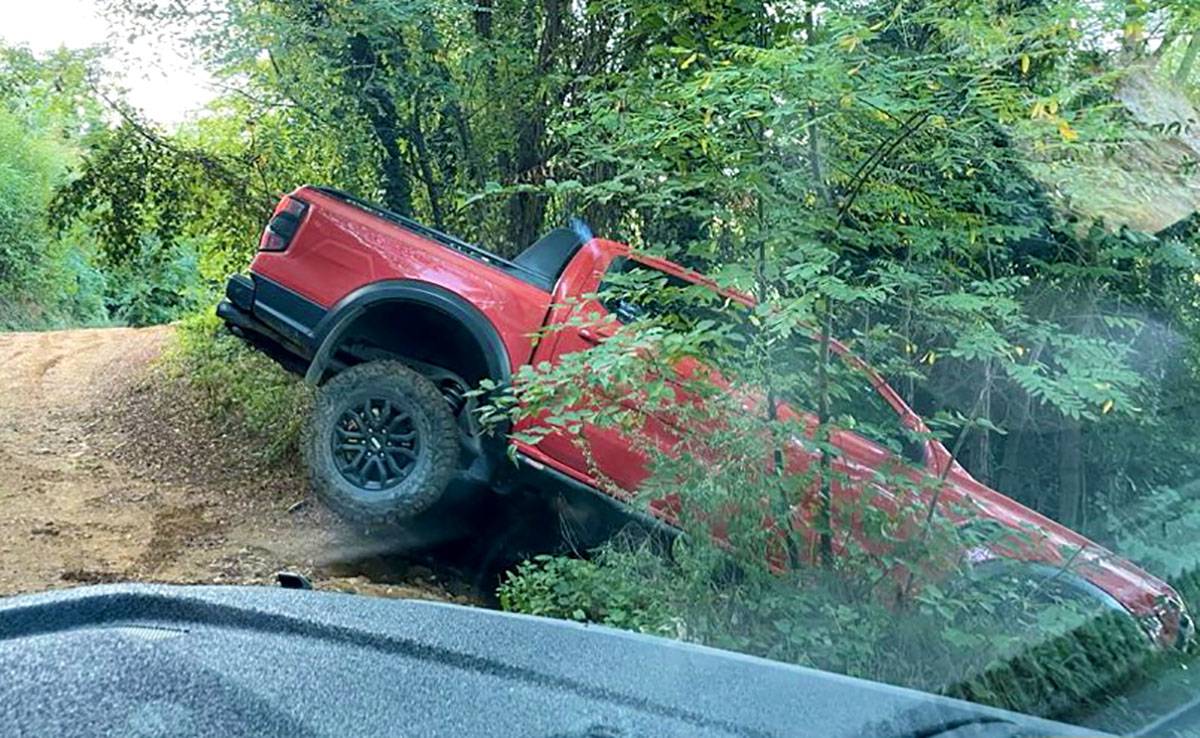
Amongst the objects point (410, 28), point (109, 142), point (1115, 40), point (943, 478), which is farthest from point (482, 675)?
point (109, 142)

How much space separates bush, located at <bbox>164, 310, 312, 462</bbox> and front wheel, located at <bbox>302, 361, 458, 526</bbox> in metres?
0.43

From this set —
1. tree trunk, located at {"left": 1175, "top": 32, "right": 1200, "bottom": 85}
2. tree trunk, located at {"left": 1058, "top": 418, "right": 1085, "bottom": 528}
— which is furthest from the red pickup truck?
tree trunk, located at {"left": 1175, "top": 32, "right": 1200, "bottom": 85}

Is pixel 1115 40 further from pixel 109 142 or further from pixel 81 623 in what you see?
pixel 109 142

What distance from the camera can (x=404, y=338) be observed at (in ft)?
17.0

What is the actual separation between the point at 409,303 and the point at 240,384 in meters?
2.42

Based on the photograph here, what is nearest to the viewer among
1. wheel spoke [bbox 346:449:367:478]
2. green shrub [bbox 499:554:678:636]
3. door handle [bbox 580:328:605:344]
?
green shrub [bbox 499:554:678:636]

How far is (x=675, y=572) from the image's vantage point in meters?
3.73

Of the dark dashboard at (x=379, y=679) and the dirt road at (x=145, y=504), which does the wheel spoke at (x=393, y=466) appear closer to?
the dirt road at (x=145, y=504)

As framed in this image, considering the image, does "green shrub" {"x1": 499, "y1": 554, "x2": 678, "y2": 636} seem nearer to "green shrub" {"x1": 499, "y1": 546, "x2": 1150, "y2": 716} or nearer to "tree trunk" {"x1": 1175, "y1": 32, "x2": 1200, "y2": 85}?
"green shrub" {"x1": 499, "y1": 546, "x2": 1150, "y2": 716}

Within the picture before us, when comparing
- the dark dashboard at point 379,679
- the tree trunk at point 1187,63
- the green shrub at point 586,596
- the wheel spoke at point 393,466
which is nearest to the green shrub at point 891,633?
the green shrub at point 586,596

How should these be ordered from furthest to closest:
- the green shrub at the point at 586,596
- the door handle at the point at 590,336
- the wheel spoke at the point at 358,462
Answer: the wheel spoke at the point at 358,462 → the door handle at the point at 590,336 → the green shrub at the point at 586,596

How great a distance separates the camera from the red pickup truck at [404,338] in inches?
190

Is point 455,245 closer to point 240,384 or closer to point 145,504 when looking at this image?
point 145,504

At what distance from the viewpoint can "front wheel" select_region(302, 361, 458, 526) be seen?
15.8 ft
